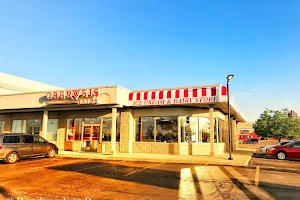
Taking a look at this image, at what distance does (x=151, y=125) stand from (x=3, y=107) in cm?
1393

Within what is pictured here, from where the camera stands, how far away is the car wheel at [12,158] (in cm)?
1359

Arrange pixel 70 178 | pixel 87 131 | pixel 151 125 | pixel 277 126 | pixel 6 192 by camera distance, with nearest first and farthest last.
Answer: pixel 6 192
pixel 70 178
pixel 151 125
pixel 87 131
pixel 277 126

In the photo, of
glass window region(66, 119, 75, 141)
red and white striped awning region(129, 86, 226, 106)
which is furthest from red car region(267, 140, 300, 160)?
glass window region(66, 119, 75, 141)

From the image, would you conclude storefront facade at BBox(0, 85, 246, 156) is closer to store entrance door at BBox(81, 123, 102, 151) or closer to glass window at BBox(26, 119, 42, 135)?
store entrance door at BBox(81, 123, 102, 151)

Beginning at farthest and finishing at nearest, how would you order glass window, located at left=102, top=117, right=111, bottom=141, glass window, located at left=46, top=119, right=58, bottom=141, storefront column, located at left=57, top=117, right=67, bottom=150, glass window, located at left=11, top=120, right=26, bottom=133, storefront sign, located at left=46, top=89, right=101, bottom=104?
1. glass window, located at left=11, top=120, right=26, bottom=133
2. glass window, located at left=46, top=119, right=58, bottom=141
3. storefront column, located at left=57, top=117, right=67, bottom=150
4. glass window, located at left=102, top=117, right=111, bottom=141
5. storefront sign, located at left=46, top=89, right=101, bottom=104

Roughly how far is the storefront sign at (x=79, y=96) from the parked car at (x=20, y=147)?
12.5 ft

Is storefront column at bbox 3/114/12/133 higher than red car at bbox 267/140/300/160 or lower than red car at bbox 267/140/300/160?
higher

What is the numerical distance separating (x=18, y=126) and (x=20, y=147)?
10.8m

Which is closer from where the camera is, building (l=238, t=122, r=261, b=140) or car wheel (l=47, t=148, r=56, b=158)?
car wheel (l=47, t=148, r=56, b=158)

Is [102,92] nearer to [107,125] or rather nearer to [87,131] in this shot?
[107,125]

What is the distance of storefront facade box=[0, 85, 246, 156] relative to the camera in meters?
17.1

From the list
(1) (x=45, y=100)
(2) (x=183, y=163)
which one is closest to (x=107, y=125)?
(1) (x=45, y=100)

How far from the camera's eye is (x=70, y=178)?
924cm

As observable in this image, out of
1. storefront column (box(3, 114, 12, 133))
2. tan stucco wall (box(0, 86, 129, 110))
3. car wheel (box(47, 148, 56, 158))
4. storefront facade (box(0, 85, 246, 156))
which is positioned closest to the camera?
car wheel (box(47, 148, 56, 158))
